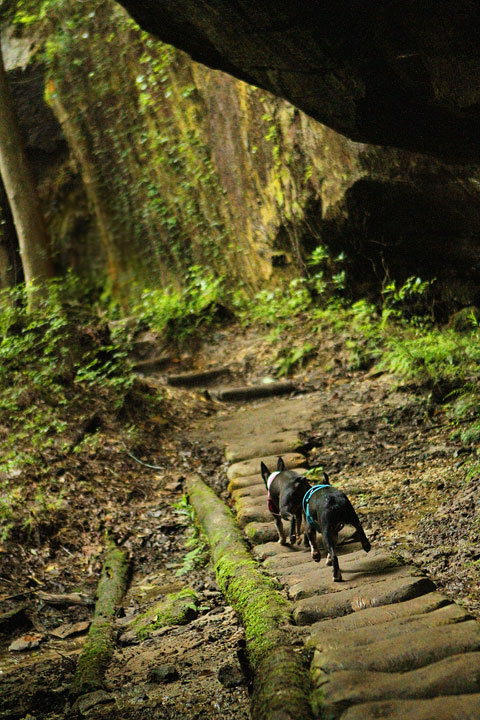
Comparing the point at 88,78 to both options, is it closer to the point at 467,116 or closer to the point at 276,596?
the point at 467,116

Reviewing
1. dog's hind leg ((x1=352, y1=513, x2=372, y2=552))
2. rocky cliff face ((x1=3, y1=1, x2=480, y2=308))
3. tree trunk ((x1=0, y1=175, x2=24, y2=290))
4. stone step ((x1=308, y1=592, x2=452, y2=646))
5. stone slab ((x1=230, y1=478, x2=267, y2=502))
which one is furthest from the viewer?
tree trunk ((x1=0, y1=175, x2=24, y2=290))

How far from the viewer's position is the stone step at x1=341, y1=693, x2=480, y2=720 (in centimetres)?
219

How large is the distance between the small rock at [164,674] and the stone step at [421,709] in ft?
4.18

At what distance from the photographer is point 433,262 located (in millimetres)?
8125

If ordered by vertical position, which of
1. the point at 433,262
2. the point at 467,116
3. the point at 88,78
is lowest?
the point at 433,262

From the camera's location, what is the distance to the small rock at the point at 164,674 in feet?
10.6

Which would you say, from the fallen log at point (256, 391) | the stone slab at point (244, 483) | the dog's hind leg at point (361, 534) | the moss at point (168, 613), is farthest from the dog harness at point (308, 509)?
the fallen log at point (256, 391)

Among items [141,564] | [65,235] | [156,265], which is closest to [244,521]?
[141,564]

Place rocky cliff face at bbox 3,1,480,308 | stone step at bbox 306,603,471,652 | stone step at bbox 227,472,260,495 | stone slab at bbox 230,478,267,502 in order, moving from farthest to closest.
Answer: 1. rocky cliff face at bbox 3,1,480,308
2. stone step at bbox 227,472,260,495
3. stone slab at bbox 230,478,267,502
4. stone step at bbox 306,603,471,652

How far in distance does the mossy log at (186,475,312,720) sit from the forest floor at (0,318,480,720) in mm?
180

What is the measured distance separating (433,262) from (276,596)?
19.2 feet

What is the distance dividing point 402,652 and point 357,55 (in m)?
4.34

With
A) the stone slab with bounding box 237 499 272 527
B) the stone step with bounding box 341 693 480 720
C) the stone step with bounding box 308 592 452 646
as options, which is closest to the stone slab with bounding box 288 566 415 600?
the stone step with bounding box 308 592 452 646

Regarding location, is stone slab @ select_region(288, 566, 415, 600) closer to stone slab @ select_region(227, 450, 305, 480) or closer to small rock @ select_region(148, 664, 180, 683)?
small rock @ select_region(148, 664, 180, 683)
